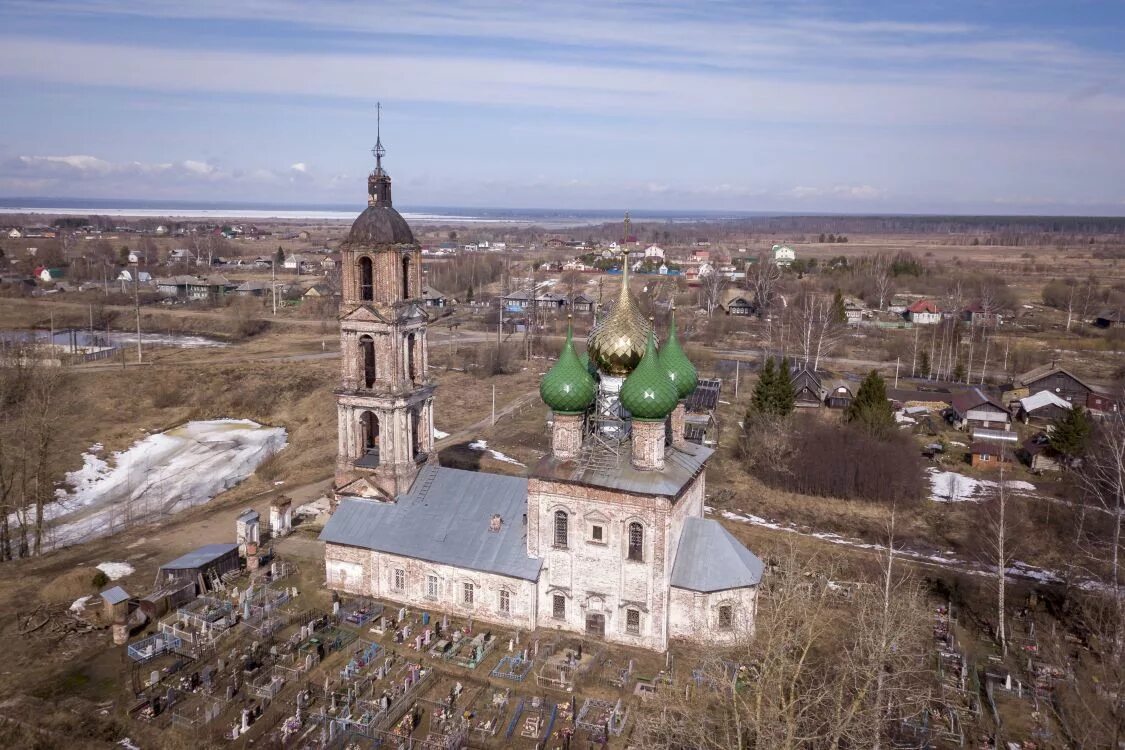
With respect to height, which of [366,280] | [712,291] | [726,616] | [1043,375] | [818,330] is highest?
[366,280]

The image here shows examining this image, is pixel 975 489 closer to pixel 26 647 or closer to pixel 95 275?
pixel 26 647

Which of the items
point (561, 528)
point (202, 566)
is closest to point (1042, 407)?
point (561, 528)

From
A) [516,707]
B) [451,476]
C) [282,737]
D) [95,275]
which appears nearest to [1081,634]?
[516,707]

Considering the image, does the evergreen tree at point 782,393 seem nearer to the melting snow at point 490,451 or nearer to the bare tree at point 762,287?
the melting snow at point 490,451

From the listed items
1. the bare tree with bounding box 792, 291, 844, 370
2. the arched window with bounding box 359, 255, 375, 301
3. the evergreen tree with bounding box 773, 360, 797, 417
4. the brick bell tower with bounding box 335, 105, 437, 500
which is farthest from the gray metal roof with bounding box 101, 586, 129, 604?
the bare tree with bounding box 792, 291, 844, 370

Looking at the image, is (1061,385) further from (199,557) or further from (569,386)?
(199,557)

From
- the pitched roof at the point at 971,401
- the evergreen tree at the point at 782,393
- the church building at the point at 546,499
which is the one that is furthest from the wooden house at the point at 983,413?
the church building at the point at 546,499
